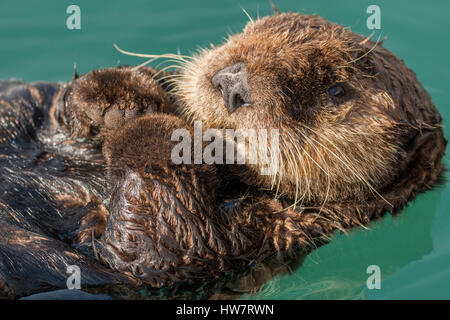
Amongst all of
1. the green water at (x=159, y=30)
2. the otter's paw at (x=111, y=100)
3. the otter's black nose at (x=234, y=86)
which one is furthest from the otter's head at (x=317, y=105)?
the green water at (x=159, y=30)

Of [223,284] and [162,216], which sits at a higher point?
[162,216]

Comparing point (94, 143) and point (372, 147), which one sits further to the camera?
point (94, 143)

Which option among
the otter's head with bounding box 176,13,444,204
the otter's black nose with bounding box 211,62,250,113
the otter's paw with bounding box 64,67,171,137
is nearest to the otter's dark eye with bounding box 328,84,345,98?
the otter's head with bounding box 176,13,444,204

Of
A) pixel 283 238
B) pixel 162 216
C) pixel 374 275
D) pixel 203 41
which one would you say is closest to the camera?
pixel 162 216

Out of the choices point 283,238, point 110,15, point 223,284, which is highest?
point 110,15

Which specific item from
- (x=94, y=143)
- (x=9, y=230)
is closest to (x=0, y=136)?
(x=94, y=143)

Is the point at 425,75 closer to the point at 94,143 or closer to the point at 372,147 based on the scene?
the point at 372,147
